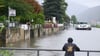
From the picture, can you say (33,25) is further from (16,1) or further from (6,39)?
(6,39)

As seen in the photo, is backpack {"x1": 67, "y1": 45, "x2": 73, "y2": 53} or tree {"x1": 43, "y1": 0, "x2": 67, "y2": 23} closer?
backpack {"x1": 67, "y1": 45, "x2": 73, "y2": 53}

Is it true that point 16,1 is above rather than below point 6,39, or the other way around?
above

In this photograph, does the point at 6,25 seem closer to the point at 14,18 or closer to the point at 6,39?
the point at 6,39

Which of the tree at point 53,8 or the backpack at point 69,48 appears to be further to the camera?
the tree at point 53,8

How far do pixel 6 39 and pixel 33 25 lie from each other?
20.8 m

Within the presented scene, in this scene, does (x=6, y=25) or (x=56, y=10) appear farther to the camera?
(x=56, y=10)

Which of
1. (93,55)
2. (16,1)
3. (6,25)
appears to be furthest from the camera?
(16,1)

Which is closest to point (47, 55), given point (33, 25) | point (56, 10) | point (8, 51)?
point (8, 51)

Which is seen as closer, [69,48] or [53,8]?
[69,48]

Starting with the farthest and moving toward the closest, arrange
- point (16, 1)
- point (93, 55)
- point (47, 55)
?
point (16, 1) < point (47, 55) < point (93, 55)

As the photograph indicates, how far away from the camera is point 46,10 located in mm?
115438

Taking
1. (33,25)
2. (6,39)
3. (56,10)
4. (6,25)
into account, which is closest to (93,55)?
(6,39)

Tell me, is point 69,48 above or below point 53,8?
below

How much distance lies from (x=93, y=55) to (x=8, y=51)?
3.14 m
